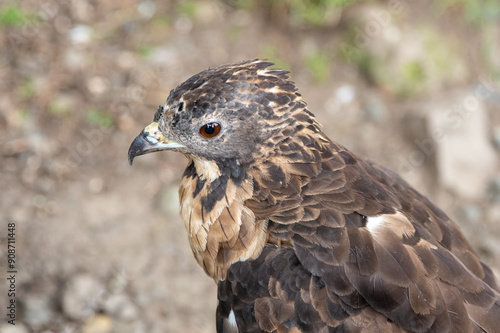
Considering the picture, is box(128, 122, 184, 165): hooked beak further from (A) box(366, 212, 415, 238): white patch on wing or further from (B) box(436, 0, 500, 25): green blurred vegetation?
(B) box(436, 0, 500, 25): green blurred vegetation

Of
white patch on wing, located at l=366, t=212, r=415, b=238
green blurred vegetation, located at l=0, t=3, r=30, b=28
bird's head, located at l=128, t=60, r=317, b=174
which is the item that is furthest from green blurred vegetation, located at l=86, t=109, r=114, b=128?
white patch on wing, located at l=366, t=212, r=415, b=238

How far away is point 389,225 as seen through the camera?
11.9 feet

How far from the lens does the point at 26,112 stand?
7293mm

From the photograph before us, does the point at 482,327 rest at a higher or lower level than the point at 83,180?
lower

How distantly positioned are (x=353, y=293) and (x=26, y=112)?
541cm

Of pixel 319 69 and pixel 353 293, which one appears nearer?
pixel 353 293

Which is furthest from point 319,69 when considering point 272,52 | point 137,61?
point 137,61

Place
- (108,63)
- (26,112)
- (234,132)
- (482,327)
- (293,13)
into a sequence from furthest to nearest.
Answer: (293,13), (108,63), (26,112), (234,132), (482,327)

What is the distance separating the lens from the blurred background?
602 centimetres

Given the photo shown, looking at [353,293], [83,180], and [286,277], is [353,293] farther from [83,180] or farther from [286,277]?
[83,180]

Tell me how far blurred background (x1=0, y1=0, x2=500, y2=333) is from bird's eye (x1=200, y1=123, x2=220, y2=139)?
9.10 ft

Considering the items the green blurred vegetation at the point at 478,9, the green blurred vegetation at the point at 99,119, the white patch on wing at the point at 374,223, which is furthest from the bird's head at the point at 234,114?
the green blurred vegetation at the point at 478,9

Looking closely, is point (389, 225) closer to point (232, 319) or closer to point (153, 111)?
point (232, 319)

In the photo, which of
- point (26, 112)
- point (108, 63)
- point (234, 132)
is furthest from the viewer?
point (108, 63)
